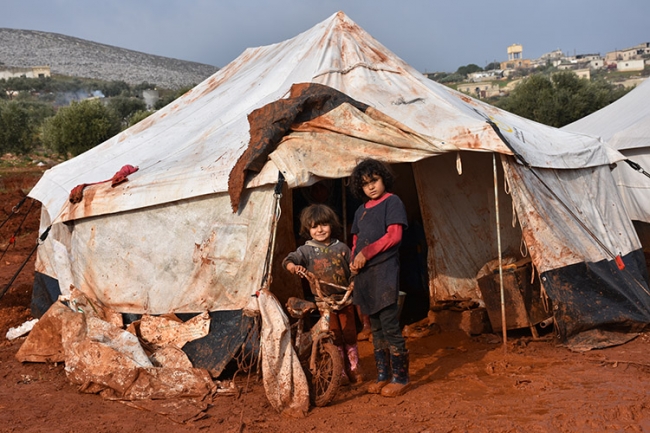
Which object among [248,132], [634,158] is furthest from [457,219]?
[634,158]

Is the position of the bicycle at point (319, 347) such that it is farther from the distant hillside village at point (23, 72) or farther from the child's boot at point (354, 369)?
the distant hillside village at point (23, 72)

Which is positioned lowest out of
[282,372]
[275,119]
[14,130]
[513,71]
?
[282,372]

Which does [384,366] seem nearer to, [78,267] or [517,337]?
[517,337]

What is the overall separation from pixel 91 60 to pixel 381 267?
72.4 m

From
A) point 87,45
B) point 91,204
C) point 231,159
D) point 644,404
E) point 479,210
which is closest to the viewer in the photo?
point 644,404

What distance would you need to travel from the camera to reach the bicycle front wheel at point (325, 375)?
4375 mm

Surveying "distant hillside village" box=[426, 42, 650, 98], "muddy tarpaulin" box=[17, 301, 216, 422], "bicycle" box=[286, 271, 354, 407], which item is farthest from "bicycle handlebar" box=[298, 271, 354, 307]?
"distant hillside village" box=[426, 42, 650, 98]

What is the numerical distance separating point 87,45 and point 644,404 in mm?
79250

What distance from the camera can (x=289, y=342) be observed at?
4504mm

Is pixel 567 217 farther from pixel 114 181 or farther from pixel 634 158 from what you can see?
pixel 634 158

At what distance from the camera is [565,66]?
82.9 meters

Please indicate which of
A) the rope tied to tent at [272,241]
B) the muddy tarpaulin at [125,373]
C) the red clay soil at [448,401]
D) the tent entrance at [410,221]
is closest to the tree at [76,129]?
the tent entrance at [410,221]

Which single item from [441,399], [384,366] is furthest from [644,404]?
[384,366]

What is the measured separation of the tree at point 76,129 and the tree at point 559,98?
52.2ft
